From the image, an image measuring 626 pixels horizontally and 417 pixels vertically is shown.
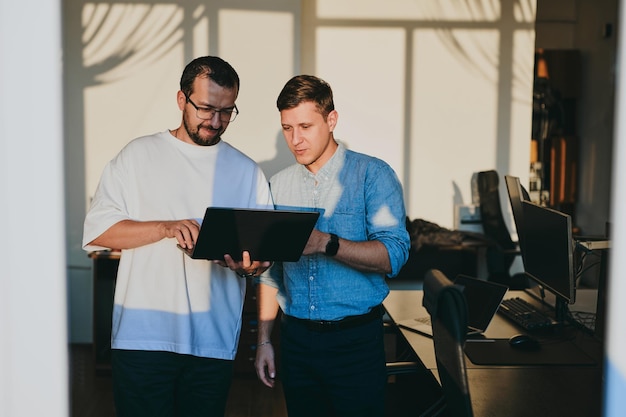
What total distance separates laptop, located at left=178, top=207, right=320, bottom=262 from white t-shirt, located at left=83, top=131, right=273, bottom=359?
16 cm

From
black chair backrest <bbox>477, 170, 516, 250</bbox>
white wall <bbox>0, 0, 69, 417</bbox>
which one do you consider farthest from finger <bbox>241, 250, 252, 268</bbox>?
black chair backrest <bbox>477, 170, 516, 250</bbox>

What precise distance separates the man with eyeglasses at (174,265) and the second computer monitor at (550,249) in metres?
1.27

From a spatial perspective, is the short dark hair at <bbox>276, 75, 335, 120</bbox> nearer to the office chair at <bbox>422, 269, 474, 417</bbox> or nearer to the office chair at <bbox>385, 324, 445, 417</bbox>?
the office chair at <bbox>422, 269, 474, 417</bbox>

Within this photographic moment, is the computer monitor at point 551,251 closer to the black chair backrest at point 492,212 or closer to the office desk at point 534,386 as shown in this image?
the office desk at point 534,386

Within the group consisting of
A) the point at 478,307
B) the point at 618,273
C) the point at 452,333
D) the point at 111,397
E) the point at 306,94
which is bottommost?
the point at 111,397

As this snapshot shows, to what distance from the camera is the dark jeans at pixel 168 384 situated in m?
2.03

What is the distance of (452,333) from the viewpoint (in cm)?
156

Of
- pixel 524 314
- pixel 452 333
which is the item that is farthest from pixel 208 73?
pixel 524 314

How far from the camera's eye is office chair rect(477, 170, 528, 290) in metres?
4.91

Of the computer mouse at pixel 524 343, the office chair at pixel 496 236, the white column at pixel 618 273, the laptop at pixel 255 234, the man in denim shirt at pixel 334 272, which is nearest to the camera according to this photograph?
the white column at pixel 618 273

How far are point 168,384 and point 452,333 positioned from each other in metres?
0.99

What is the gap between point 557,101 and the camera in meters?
7.24

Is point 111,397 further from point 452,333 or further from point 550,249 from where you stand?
point 452,333

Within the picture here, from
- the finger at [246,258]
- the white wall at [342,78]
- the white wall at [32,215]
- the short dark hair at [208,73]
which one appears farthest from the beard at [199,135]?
the white wall at [342,78]
